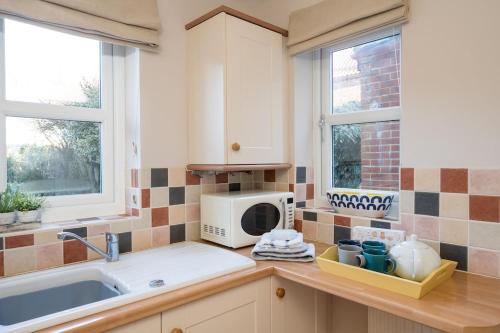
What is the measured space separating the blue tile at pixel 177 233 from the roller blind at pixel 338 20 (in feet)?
3.90

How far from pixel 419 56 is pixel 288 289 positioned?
1197 mm

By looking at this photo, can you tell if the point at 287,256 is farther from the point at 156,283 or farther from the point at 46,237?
the point at 46,237

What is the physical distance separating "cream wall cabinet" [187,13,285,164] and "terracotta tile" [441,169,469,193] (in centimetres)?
84

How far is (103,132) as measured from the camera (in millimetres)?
1708

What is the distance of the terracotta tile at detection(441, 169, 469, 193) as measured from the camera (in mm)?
1352

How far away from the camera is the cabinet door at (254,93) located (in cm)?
167

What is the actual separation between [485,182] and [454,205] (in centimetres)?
15

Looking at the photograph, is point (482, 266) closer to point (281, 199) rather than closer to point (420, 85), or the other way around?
point (420, 85)

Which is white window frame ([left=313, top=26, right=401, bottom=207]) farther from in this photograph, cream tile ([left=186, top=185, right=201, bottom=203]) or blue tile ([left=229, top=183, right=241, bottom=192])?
cream tile ([left=186, top=185, right=201, bottom=203])

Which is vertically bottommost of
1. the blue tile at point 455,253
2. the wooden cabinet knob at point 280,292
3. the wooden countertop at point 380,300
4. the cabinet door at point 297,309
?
the cabinet door at point 297,309

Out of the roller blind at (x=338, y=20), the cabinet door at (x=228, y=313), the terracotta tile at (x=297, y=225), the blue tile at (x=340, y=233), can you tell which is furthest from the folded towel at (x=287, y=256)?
the roller blind at (x=338, y=20)

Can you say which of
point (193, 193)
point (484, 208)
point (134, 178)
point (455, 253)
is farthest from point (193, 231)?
point (484, 208)

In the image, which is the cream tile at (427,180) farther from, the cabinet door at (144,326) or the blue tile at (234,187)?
the cabinet door at (144,326)

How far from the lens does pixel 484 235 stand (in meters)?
1.31
